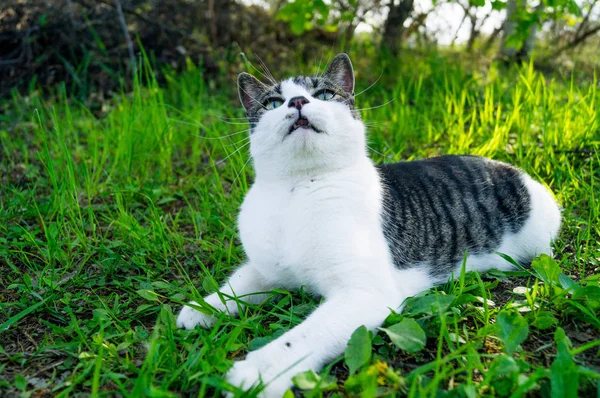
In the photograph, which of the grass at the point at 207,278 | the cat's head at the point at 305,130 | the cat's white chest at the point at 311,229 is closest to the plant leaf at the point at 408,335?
the grass at the point at 207,278

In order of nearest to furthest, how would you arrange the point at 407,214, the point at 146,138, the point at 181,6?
the point at 407,214 < the point at 146,138 < the point at 181,6

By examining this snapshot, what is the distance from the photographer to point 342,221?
1.96 metres

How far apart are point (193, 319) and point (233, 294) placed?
19cm

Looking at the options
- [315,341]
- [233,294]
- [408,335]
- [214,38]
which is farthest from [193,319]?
[214,38]

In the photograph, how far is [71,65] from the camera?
5188 mm

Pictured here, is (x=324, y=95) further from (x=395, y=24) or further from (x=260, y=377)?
(x=395, y=24)

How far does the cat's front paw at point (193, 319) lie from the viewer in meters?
1.93

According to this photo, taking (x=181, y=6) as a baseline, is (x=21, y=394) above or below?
below

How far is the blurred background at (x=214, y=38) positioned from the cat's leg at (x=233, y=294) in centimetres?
266

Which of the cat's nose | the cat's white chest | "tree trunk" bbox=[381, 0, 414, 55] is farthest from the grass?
"tree trunk" bbox=[381, 0, 414, 55]

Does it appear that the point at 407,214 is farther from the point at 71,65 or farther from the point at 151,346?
the point at 71,65

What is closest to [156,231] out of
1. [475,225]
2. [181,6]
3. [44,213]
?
[44,213]

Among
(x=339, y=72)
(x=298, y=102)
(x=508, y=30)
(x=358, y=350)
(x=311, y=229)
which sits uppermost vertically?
(x=508, y=30)

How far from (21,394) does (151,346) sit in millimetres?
428
